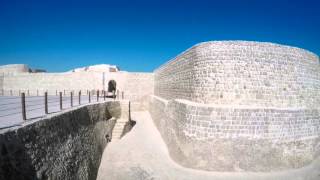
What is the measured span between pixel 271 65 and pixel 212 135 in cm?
404

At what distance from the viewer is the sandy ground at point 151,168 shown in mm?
7809

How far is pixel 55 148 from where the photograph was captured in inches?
208

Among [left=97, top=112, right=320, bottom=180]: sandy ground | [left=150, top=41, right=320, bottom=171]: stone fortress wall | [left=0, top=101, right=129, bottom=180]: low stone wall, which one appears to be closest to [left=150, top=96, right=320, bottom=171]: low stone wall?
[left=150, top=41, right=320, bottom=171]: stone fortress wall

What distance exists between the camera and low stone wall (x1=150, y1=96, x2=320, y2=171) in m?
8.02

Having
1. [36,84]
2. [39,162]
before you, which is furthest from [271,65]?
[36,84]

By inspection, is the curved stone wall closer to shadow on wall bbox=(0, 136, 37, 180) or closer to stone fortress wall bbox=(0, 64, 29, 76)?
shadow on wall bbox=(0, 136, 37, 180)

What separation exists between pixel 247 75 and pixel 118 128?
26.4ft

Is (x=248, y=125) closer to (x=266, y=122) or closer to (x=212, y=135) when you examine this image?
(x=266, y=122)

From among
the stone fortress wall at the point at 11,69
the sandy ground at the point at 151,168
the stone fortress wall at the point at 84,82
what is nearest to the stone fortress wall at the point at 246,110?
the sandy ground at the point at 151,168

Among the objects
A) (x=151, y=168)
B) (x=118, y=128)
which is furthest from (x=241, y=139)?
(x=118, y=128)

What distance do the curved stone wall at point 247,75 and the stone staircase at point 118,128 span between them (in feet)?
17.4

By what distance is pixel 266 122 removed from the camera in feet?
27.2

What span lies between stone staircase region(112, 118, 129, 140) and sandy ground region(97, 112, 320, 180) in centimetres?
59

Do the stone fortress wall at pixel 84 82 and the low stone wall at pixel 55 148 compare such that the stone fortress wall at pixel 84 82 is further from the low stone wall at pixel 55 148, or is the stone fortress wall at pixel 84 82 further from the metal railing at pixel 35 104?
the low stone wall at pixel 55 148
